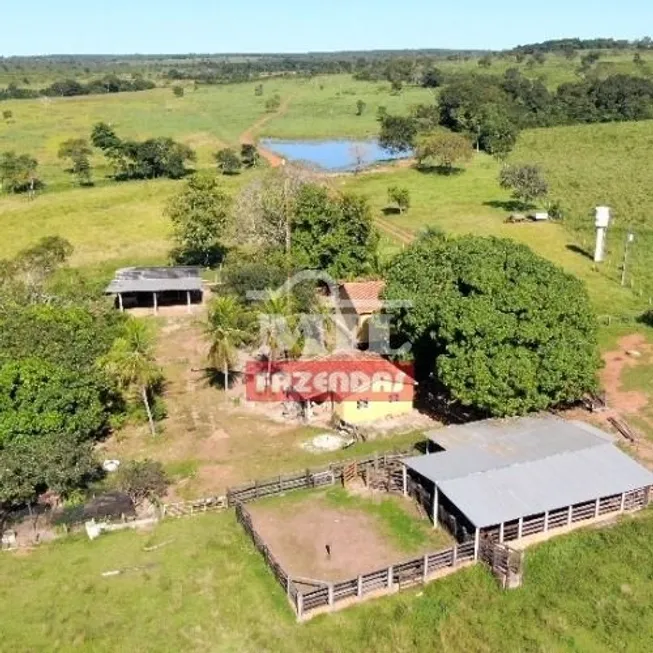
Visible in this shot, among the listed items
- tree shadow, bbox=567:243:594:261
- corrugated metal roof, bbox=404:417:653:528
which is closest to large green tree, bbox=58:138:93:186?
tree shadow, bbox=567:243:594:261

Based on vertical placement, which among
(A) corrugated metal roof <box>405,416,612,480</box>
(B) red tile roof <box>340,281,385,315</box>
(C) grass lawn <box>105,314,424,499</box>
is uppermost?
(B) red tile roof <box>340,281,385,315</box>

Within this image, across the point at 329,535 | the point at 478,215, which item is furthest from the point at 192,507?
the point at 478,215

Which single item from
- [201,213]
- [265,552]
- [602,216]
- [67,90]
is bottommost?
[265,552]

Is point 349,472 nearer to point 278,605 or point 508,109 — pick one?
point 278,605

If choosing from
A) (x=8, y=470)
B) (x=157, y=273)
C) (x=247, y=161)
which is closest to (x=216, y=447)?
(x=8, y=470)

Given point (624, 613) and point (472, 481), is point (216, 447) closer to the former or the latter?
point (472, 481)

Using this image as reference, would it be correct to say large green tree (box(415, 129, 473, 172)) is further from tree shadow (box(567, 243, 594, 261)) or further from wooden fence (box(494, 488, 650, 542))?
wooden fence (box(494, 488, 650, 542))

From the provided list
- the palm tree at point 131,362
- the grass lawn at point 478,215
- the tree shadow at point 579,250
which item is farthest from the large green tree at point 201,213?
the tree shadow at point 579,250
